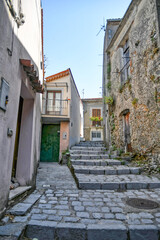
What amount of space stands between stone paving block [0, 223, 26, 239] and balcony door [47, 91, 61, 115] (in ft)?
27.2

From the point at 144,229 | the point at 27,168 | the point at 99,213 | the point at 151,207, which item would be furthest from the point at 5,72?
the point at 151,207

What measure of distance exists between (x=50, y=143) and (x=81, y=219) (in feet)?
26.1

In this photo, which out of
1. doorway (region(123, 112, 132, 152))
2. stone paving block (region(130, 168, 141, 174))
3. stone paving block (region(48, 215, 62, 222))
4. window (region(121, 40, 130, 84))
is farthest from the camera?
window (region(121, 40, 130, 84))

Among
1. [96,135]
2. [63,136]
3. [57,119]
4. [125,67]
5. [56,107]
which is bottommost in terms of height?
[63,136]

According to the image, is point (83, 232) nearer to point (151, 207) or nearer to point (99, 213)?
point (99, 213)

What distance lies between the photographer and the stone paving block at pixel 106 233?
195 cm

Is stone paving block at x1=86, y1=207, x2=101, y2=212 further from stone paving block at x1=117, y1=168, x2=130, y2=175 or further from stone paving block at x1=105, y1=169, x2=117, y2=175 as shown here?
stone paving block at x1=117, y1=168, x2=130, y2=175

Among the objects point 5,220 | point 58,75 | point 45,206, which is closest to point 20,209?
point 5,220

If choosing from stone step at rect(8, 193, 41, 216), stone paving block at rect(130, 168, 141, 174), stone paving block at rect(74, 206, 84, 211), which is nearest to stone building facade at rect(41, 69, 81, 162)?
stone paving block at rect(130, 168, 141, 174)

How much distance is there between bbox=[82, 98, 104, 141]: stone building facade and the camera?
16.5 meters

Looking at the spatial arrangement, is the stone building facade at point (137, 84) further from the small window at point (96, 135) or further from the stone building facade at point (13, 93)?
the small window at point (96, 135)

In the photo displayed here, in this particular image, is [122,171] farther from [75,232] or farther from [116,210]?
[75,232]

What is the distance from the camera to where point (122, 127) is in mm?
7691

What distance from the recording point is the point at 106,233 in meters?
1.96
